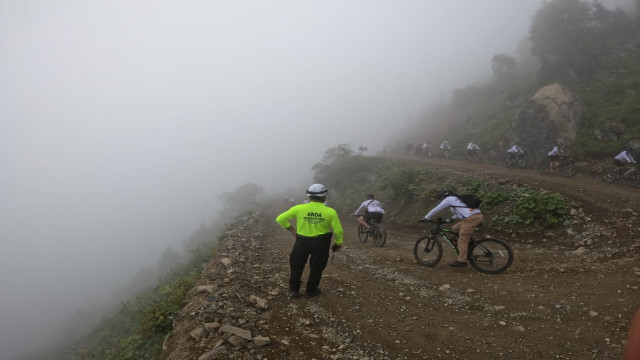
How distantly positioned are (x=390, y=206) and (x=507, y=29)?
151791mm

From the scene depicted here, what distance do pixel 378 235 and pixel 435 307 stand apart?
21.2ft

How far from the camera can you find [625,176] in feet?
45.0

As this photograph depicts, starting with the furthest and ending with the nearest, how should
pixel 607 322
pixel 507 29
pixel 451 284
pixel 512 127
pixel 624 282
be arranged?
1. pixel 507 29
2. pixel 512 127
3. pixel 451 284
4. pixel 624 282
5. pixel 607 322

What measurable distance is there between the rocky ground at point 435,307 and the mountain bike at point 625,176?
460 centimetres

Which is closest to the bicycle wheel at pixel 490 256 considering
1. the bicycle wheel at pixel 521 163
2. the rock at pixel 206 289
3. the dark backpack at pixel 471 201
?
the dark backpack at pixel 471 201

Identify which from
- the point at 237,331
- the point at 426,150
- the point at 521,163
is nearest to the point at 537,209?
the point at 237,331

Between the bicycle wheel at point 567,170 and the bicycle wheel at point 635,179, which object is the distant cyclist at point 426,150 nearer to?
the bicycle wheel at point 567,170

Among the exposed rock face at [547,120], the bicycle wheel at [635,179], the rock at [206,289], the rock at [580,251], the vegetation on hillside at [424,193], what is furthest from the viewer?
the exposed rock face at [547,120]

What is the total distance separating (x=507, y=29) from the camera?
132750 mm

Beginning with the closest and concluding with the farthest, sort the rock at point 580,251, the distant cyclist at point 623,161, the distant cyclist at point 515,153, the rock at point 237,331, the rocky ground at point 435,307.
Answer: the rocky ground at point 435,307
the rock at point 237,331
the rock at point 580,251
the distant cyclist at point 623,161
the distant cyclist at point 515,153

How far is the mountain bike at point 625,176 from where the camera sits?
1331cm

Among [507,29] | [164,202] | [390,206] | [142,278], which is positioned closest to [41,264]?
[164,202]

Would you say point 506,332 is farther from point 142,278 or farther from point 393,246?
point 142,278

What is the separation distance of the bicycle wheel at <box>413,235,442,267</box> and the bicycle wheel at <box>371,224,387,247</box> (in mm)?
3155
